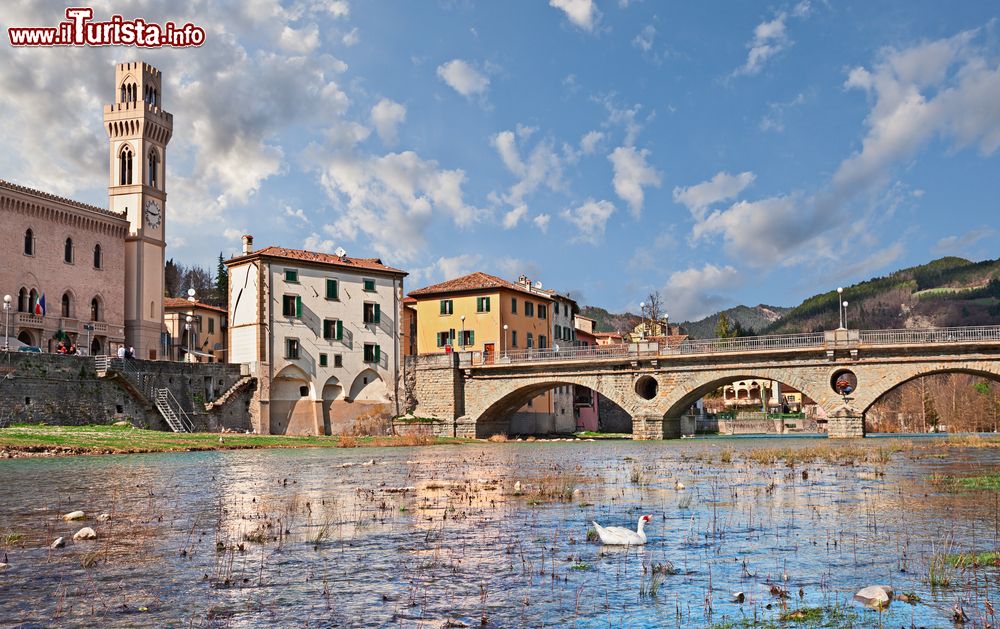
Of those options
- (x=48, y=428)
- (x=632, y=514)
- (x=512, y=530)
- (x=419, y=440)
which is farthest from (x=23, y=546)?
(x=419, y=440)

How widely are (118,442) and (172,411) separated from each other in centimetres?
1691

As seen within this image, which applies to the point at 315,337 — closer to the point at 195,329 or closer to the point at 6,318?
the point at 6,318

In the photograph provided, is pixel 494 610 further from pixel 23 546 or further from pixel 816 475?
pixel 816 475

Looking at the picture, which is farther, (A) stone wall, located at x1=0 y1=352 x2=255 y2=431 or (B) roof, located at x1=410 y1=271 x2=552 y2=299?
(B) roof, located at x1=410 y1=271 x2=552 y2=299

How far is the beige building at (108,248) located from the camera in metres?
61.1

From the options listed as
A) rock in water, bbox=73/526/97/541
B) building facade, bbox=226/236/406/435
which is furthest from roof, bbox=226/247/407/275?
rock in water, bbox=73/526/97/541

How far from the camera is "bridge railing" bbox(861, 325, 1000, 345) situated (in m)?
51.4

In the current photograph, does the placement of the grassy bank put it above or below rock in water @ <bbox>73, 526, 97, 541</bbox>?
above

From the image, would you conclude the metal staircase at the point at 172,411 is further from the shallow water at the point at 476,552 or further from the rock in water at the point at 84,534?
the rock in water at the point at 84,534

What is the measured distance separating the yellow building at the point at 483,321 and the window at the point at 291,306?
13.5 metres

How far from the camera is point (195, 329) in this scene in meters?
88.4

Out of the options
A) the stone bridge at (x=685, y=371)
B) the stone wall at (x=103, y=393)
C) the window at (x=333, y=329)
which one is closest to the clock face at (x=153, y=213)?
the stone wall at (x=103, y=393)

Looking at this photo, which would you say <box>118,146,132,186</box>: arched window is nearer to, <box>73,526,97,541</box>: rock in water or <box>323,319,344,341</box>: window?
<box>323,319,344,341</box>: window

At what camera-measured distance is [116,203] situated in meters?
71.5
